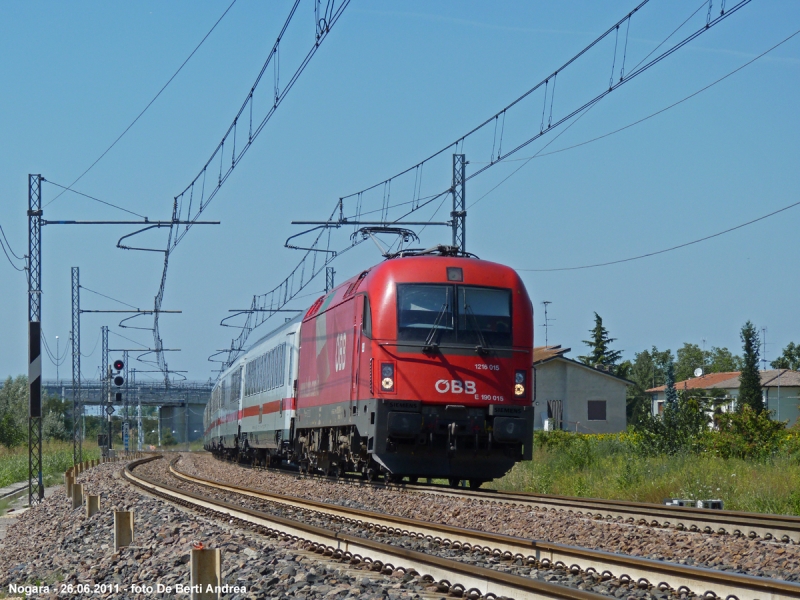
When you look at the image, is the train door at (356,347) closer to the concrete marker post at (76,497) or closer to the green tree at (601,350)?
the concrete marker post at (76,497)

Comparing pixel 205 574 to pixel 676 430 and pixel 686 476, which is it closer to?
pixel 686 476

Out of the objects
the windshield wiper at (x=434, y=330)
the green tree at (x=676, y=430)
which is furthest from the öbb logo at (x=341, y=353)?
the green tree at (x=676, y=430)

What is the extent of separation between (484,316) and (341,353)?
10.2ft

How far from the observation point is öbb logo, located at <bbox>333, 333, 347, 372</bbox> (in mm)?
17672

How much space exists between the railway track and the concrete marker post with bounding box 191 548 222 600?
16.9 ft

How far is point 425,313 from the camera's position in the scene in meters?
15.9

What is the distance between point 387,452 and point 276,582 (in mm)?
8206

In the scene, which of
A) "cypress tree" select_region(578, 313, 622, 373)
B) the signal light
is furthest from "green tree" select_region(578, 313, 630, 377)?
the signal light

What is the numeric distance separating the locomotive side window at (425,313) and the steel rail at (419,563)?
3957 millimetres

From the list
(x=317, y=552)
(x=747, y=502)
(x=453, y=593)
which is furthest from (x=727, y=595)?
(x=747, y=502)

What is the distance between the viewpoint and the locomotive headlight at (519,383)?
15961 mm

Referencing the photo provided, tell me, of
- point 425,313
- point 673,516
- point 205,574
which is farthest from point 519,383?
point 205,574

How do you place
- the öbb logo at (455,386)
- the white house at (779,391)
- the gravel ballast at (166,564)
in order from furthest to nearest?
the white house at (779,391), the öbb logo at (455,386), the gravel ballast at (166,564)

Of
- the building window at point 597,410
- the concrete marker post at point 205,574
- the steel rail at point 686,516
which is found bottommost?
the building window at point 597,410
